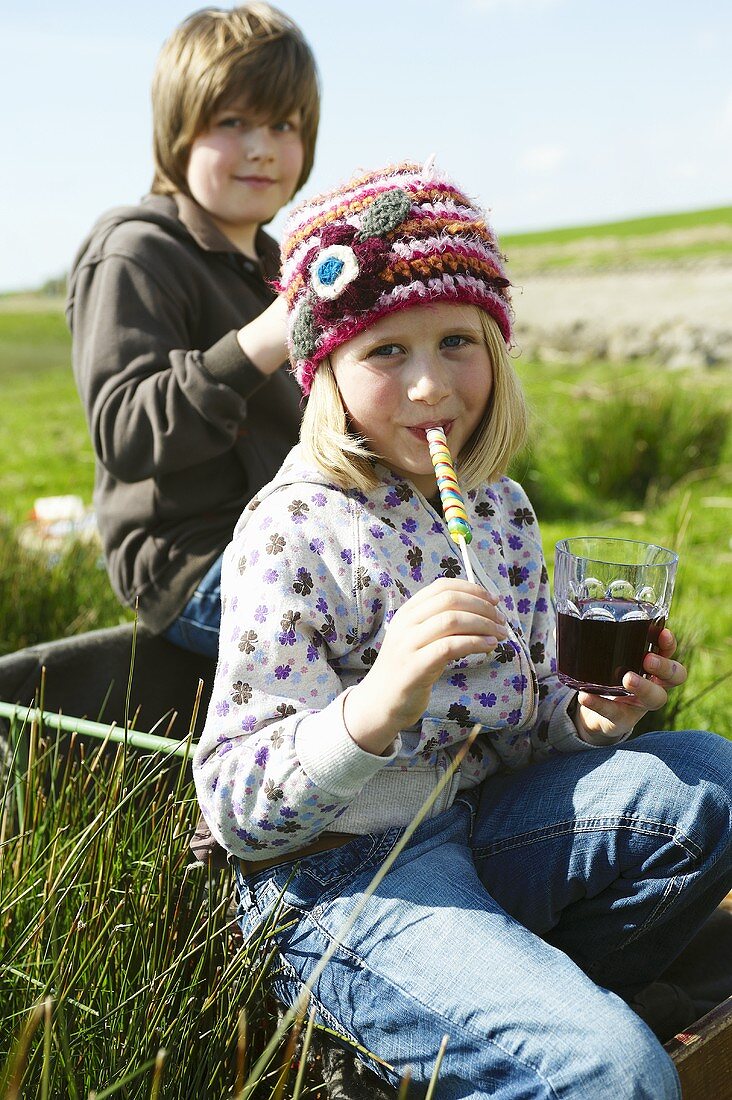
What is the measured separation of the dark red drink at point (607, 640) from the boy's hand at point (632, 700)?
0.02 metres

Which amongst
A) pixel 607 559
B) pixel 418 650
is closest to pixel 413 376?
pixel 607 559

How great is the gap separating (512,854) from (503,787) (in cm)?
14

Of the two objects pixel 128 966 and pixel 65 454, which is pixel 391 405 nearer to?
pixel 128 966

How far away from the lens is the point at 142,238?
3.05 m

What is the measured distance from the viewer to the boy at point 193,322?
110 inches

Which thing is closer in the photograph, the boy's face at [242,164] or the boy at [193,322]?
the boy at [193,322]

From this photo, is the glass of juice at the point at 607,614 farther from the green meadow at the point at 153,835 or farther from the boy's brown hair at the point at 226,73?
the boy's brown hair at the point at 226,73

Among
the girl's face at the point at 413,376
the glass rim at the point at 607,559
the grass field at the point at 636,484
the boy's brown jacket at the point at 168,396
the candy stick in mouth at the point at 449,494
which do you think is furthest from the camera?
the grass field at the point at 636,484

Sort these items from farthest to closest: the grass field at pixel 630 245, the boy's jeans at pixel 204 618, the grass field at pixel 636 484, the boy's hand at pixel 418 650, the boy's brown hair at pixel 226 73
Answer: the grass field at pixel 630 245 → the grass field at pixel 636 484 → the boy's brown hair at pixel 226 73 → the boy's jeans at pixel 204 618 → the boy's hand at pixel 418 650

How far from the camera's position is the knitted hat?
6.29 ft

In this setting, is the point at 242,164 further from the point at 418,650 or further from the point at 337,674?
the point at 418,650

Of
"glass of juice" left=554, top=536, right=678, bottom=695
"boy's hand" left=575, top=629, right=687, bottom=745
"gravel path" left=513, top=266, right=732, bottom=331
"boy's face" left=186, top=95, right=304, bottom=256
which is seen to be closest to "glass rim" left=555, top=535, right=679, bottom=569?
"glass of juice" left=554, top=536, right=678, bottom=695

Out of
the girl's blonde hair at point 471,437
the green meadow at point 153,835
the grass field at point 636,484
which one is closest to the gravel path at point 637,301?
the grass field at point 636,484

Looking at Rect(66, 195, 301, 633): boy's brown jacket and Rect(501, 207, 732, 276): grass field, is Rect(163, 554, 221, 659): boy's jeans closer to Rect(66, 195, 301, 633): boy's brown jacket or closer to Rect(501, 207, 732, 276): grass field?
Rect(66, 195, 301, 633): boy's brown jacket
